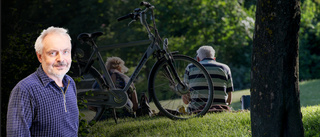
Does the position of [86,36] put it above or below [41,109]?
above

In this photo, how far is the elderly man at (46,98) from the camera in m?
1.75

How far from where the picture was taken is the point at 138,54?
9.02m

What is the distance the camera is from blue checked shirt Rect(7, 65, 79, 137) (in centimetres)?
175

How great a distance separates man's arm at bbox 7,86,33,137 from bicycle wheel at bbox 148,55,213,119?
254 centimetres

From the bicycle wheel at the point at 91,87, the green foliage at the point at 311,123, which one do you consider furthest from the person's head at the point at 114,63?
the green foliage at the point at 311,123

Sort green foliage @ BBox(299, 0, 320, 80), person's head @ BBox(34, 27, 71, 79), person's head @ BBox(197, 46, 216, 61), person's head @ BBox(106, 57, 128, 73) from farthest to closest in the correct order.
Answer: green foliage @ BBox(299, 0, 320, 80), person's head @ BBox(106, 57, 128, 73), person's head @ BBox(197, 46, 216, 61), person's head @ BBox(34, 27, 71, 79)

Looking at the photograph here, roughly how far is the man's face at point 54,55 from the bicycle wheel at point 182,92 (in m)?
2.39

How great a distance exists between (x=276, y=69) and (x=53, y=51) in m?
1.91

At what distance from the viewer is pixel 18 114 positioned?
1.75 meters

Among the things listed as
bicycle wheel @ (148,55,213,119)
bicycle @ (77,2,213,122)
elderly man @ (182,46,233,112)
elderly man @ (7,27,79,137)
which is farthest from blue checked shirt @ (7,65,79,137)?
elderly man @ (182,46,233,112)

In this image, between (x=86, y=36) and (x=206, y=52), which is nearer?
(x=86, y=36)

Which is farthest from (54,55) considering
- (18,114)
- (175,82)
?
(175,82)

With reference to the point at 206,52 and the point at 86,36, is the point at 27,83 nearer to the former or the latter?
the point at 86,36

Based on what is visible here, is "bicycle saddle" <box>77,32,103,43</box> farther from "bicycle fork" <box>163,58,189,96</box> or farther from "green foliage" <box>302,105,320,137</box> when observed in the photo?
"green foliage" <box>302,105,320,137</box>
